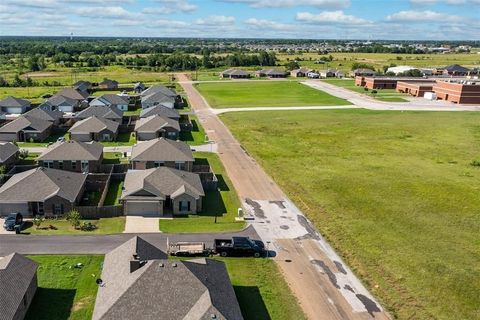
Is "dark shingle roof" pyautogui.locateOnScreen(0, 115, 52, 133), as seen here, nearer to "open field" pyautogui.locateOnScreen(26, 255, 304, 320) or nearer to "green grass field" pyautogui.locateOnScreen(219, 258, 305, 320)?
"open field" pyautogui.locateOnScreen(26, 255, 304, 320)

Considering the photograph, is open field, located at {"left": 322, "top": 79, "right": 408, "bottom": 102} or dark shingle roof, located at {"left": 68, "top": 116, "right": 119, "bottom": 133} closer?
dark shingle roof, located at {"left": 68, "top": 116, "right": 119, "bottom": 133}

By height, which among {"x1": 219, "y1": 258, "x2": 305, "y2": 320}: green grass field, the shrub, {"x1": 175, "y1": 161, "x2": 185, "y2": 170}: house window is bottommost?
{"x1": 219, "y1": 258, "x2": 305, "y2": 320}: green grass field

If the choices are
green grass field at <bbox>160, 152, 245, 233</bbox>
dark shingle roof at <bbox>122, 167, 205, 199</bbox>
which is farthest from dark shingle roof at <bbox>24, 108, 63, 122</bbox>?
green grass field at <bbox>160, 152, 245, 233</bbox>

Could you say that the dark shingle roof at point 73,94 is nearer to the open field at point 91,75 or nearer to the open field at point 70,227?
the open field at point 91,75

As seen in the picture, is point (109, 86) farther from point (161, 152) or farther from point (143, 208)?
point (143, 208)

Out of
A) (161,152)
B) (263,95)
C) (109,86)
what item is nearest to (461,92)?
(263,95)

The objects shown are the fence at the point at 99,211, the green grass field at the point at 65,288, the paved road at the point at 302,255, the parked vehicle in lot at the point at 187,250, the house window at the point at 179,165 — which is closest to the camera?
the green grass field at the point at 65,288

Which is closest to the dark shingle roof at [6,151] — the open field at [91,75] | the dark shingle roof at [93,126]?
the dark shingle roof at [93,126]

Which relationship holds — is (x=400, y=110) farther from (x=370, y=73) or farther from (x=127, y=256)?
(x=127, y=256)
